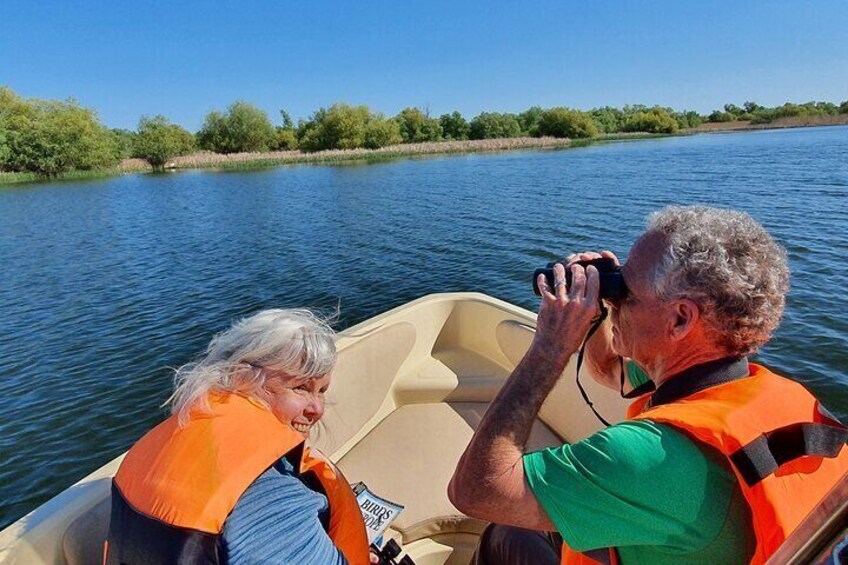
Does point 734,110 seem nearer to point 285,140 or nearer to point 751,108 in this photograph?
A: point 751,108

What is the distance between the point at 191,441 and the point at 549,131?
243 ft

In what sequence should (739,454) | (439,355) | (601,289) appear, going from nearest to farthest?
(739,454)
(601,289)
(439,355)

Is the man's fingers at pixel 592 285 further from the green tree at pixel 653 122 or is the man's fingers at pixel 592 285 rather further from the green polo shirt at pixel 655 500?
the green tree at pixel 653 122

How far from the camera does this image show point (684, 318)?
3.41 feet

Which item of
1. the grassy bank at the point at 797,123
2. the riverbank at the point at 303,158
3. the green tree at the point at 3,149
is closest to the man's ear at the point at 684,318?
the riverbank at the point at 303,158

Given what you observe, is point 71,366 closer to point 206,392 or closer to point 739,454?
point 206,392

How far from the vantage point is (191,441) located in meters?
1.13

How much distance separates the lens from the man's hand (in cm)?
106

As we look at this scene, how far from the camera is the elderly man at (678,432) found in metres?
0.85

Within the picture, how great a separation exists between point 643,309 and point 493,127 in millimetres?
72327

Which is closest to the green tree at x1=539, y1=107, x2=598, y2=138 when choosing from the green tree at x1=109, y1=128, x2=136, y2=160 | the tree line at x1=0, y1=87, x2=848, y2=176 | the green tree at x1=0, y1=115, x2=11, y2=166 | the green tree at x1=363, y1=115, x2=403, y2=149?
the tree line at x1=0, y1=87, x2=848, y2=176

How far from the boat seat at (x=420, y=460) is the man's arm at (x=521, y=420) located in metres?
1.44

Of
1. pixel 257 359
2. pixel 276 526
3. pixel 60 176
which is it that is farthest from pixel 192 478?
pixel 60 176

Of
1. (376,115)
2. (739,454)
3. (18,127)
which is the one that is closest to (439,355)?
(739,454)
